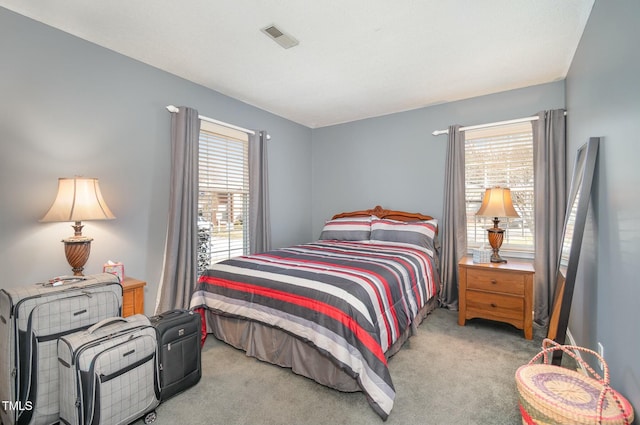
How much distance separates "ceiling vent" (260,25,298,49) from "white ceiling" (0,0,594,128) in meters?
0.04

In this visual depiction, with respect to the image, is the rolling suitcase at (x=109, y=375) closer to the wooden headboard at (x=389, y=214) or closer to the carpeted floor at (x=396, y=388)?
the carpeted floor at (x=396, y=388)

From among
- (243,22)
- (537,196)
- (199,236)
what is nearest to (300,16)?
(243,22)

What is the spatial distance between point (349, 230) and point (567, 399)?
278cm

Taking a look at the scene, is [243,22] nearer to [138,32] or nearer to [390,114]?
[138,32]

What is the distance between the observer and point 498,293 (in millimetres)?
2758

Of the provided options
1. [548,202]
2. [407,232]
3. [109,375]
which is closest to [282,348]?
[109,375]

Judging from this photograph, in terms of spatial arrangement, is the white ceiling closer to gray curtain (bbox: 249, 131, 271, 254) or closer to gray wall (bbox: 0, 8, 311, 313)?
gray wall (bbox: 0, 8, 311, 313)

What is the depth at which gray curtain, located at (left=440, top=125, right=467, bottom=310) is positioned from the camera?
3.41 metres

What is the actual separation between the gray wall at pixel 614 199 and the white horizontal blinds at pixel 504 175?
45.9 inches

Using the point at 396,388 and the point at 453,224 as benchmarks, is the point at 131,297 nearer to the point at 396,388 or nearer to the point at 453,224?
the point at 396,388

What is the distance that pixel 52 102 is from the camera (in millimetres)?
2211

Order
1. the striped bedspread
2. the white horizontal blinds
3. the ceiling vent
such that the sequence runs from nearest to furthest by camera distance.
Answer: the striped bedspread < the ceiling vent < the white horizontal blinds

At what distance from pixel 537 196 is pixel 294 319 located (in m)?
2.74

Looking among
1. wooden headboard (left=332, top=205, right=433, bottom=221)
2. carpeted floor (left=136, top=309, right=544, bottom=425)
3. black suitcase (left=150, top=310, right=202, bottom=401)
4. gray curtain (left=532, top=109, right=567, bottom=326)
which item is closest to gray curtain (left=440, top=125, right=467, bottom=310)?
wooden headboard (left=332, top=205, right=433, bottom=221)
